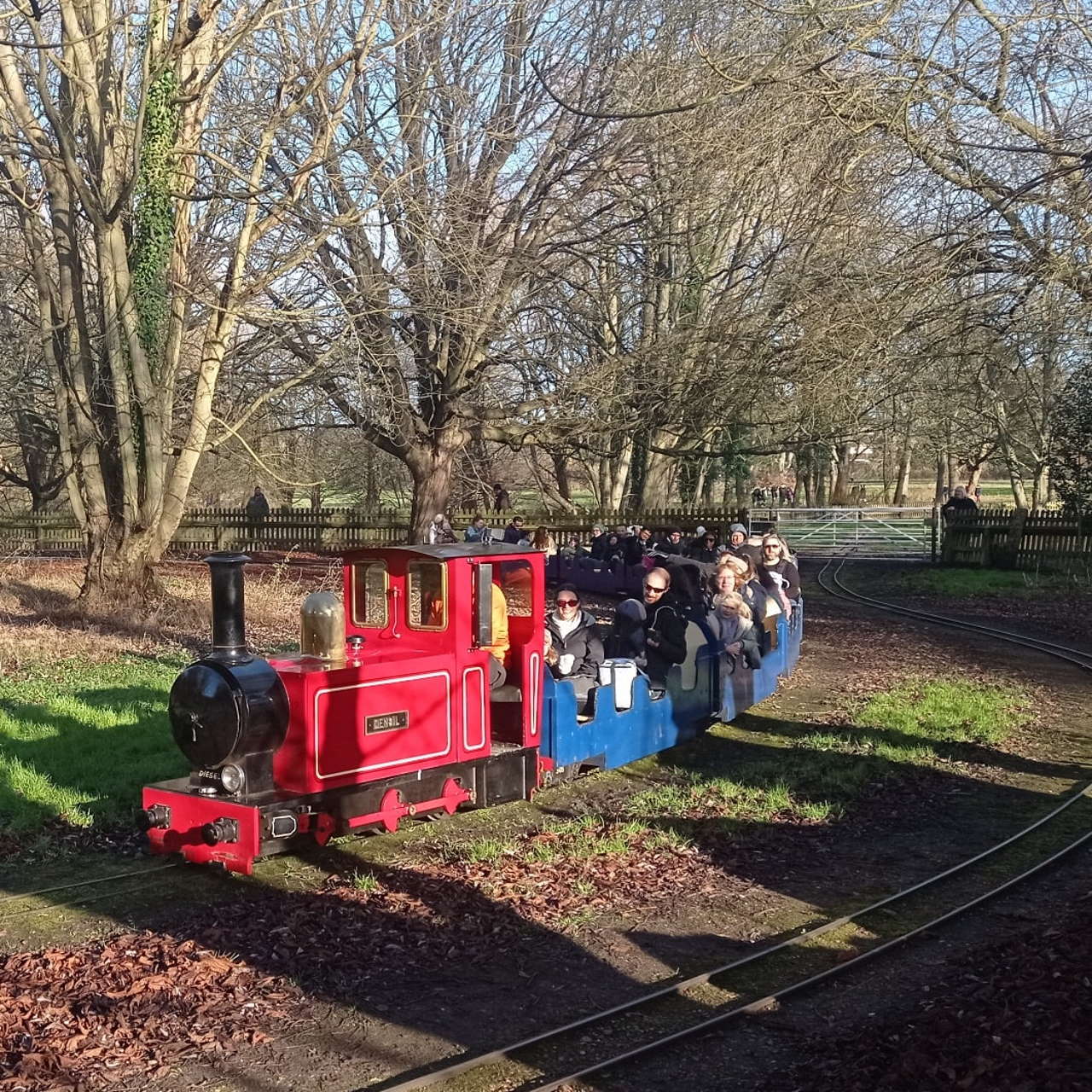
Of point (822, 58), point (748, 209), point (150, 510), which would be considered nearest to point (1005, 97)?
point (822, 58)

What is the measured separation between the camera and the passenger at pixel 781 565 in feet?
48.3

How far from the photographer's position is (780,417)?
79.3 ft

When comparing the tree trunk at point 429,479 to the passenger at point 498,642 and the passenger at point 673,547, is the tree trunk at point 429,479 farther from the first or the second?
the passenger at point 498,642

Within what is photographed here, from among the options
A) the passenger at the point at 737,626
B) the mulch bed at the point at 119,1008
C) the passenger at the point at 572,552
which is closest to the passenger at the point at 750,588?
the passenger at the point at 737,626

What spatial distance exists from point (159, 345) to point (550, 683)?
10.6 metres

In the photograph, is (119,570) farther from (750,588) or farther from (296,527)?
(296,527)

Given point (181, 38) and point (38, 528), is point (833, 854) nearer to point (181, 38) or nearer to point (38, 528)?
point (181, 38)

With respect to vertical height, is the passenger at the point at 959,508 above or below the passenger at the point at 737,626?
above

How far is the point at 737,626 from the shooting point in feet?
37.6

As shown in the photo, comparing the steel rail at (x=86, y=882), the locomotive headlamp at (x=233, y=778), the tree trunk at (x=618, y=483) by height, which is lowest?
the steel rail at (x=86, y=882)

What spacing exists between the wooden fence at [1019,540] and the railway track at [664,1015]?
→ 780 inches

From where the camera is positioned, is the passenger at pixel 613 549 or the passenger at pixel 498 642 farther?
the passenger at pixel 613 549

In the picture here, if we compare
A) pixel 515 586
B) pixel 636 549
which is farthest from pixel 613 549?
pixel 515 586

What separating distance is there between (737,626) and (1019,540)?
1770 centimetres
